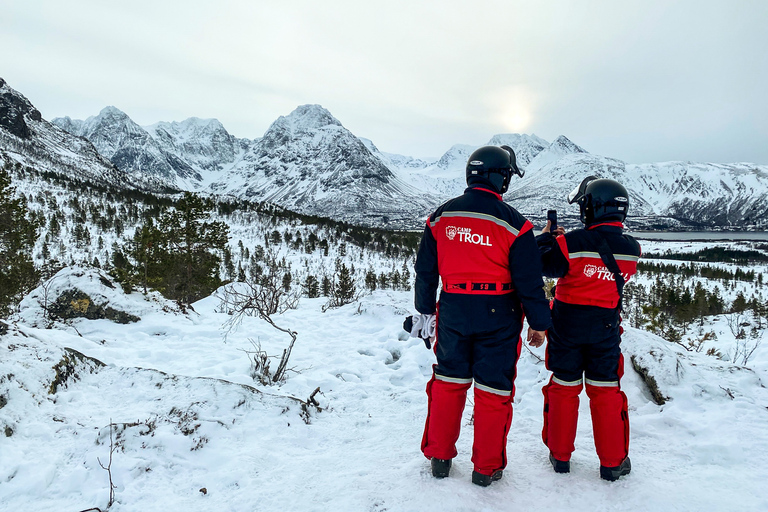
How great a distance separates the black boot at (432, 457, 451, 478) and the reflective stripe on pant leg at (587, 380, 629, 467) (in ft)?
3.64

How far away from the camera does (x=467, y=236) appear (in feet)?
8.71

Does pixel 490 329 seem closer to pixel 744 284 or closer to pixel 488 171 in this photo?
pixel 488 171

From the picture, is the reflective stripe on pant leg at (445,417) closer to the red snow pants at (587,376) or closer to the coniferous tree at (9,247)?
the red snow pants at (587,376)

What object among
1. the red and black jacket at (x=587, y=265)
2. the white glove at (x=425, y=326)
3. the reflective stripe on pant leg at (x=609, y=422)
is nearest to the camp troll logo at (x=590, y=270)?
the red and black jacket at (x=587, y=265)

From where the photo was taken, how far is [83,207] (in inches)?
1684

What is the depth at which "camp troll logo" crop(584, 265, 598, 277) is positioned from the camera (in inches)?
111

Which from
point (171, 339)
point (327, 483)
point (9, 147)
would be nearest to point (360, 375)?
point (327, 483)

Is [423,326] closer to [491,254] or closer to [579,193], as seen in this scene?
[491,254]

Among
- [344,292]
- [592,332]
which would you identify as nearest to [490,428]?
[592,332]

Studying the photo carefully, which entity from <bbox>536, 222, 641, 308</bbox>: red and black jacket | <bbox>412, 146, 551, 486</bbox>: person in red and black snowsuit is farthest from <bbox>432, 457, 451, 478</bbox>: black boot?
<bbox>536, 222, 641, 308</bbox>: red and black jacket

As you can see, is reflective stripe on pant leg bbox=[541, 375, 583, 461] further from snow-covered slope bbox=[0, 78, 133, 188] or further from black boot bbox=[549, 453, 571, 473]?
snow-covered slope bbox=[0, 78, 133, 188]

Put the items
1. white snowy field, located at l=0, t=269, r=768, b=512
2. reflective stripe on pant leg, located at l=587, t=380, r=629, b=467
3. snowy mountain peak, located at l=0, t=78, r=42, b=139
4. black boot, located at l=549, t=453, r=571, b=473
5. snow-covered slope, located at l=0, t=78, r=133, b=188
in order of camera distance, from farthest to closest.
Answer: snowy mountain peak, located at l=0, t=78, r=42, b=139 → snow-covered slope, located at l=0, t=78, r=133, b=188 → black boot, located at l=549, t=453, r=571, b=473 → reflective stripe on pant leg, located at l=587, t=380, r=629, b=467 → white snowy field, located at l=0, t=269, r=768, b=512

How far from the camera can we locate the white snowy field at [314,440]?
93.7 inches

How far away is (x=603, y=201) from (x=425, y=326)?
1.82 meters
